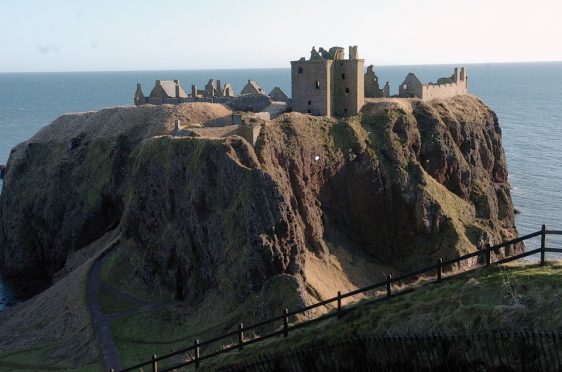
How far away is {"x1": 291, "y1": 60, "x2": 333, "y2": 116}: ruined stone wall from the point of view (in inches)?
2778

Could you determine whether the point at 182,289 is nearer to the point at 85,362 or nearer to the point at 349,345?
the point at 85,362

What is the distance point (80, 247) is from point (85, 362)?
3378 cm

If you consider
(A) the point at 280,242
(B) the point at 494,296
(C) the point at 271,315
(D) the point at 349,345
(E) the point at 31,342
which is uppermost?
(B) the point at 494,296

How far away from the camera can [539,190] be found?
341 feet

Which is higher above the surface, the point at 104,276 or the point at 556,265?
the point at 556,265

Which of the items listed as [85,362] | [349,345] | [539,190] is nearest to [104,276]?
[85,362]

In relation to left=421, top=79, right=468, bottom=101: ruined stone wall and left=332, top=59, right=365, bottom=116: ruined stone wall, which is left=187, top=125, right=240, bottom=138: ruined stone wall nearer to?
left=332, top=59, right=365, bottom=116: ruined stone wall

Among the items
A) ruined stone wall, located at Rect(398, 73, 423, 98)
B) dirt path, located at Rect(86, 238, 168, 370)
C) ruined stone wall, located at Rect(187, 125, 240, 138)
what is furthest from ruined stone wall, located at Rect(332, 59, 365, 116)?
dirt path, located at Rect(86, 238, 168, 370)

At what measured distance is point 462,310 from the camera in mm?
18953

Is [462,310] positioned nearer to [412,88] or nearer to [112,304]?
[112,304]

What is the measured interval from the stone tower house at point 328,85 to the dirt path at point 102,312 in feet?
94.1

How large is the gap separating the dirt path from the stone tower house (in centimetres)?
2868

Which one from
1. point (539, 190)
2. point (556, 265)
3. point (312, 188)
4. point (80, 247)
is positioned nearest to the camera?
point (556, 265)

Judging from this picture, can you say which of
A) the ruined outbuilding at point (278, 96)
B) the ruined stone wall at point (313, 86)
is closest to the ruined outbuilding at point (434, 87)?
the ruined stone wall at point (313, 86)
